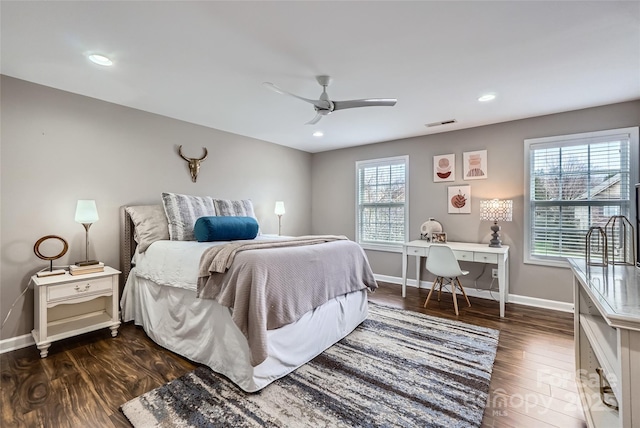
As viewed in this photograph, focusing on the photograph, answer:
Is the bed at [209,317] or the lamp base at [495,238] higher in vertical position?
the lamp base at [495,238]

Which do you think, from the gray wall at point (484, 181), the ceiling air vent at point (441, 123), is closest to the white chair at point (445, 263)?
the gray wall at point (484, 181)

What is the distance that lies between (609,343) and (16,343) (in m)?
4.17

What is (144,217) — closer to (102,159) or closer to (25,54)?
(102,159)

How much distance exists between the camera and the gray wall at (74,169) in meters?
2.45

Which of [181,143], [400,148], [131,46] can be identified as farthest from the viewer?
[400,148]

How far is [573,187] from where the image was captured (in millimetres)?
3334

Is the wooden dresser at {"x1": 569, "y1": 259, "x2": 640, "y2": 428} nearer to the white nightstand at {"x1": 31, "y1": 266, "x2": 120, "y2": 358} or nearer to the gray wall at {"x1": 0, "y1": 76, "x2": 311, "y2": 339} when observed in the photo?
the white nightstand at {"x1": 31, "y1": 266, "x2": 120, "y2": 358}

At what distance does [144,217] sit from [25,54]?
60.0 inches

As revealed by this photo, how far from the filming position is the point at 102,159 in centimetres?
296

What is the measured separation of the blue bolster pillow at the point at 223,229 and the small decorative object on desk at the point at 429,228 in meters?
2.51

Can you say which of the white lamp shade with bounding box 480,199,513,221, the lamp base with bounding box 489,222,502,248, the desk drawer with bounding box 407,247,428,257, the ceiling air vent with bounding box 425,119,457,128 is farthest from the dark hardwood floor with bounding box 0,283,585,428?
the ceiling air vent with bounding box 425,119,457,128

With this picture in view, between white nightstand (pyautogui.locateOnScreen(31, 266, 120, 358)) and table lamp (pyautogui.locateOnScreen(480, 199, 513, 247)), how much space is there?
4.18 meters

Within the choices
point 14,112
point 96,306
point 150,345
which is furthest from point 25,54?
point 150,345

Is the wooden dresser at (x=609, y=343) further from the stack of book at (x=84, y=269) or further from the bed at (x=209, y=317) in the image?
the stack of book at (x=84, y=269)
